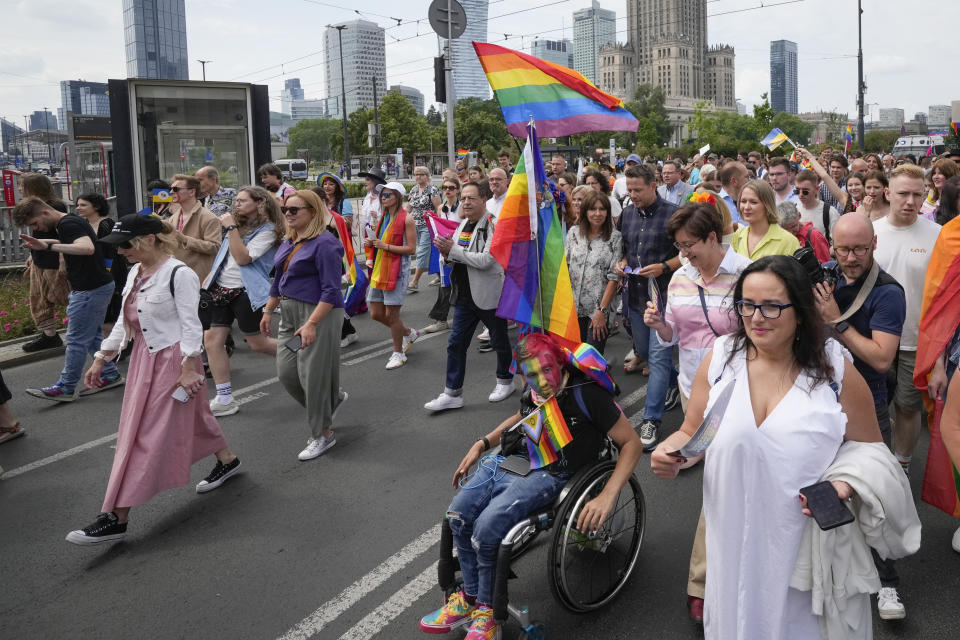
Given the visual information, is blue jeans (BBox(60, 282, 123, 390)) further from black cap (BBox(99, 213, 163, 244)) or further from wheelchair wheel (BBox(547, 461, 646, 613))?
wheelchair wheel (BBox(547, 461, 646, 613))

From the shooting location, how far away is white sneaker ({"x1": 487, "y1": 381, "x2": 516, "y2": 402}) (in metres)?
6.72

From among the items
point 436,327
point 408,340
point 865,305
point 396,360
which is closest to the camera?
point 865,305

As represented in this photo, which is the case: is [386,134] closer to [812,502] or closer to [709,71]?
[812,502]

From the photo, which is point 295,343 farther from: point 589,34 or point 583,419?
point 589,34

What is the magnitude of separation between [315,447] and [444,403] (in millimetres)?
1252

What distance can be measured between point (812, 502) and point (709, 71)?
177 metres

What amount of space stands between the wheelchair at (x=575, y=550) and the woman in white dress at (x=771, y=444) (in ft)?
2.48

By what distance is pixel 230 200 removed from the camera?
9.38 m

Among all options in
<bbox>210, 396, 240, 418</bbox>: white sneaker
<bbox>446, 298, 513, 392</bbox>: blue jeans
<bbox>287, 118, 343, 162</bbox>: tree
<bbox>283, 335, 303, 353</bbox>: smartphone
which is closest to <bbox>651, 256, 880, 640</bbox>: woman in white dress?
<bbox>283, 335, 303, 353</bbox>: smartphone

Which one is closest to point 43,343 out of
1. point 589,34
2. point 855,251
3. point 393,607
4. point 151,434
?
point 151,434

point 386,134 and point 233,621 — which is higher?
point 386,134

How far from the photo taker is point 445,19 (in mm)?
13109

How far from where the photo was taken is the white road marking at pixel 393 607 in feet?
11.3

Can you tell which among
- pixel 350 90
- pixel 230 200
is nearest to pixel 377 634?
pixel 230 200
